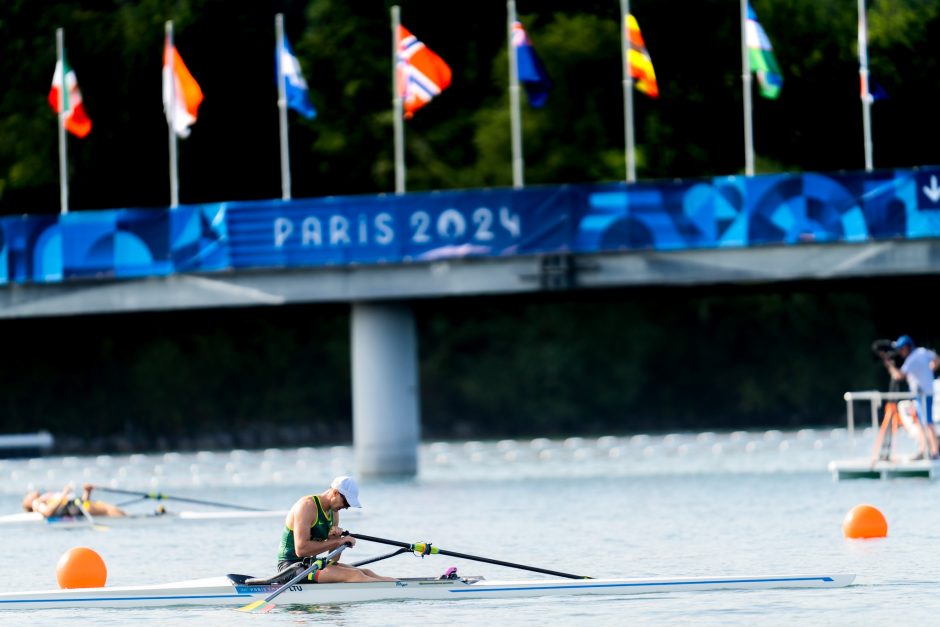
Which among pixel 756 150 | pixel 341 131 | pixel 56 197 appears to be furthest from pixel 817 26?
pixel 56 197

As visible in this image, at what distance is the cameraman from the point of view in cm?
3641

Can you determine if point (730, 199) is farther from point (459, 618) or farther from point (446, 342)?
point (446, 342)

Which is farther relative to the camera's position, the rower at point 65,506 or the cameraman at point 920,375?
the cameraman at point 920,375

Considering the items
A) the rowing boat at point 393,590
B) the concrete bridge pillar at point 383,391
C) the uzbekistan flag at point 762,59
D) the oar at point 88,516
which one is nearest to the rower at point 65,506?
the oar at point 88,516

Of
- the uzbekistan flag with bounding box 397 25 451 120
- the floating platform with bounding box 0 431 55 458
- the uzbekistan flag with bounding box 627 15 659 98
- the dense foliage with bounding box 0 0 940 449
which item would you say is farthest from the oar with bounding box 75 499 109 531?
the floating platform with bounding box 0 431 55 458

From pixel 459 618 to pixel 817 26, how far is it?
45.0 m

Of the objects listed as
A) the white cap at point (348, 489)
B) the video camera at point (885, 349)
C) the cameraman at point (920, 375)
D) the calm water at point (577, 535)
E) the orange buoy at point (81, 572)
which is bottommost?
the calm water at point (577, 535)

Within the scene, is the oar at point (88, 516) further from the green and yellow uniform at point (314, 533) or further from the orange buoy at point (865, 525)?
the orange buoy at point (865, 525)

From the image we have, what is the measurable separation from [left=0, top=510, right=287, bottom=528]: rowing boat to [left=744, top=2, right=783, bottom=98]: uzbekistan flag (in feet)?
45.1

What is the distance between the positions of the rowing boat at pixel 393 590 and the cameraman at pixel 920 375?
14502mm

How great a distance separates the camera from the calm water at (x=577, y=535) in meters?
21.4

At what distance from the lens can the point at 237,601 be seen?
22.4 m

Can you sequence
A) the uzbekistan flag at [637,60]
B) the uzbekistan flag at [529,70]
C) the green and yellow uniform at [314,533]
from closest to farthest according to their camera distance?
the green and yellow uniform at [314,533], the uzbekistan flag at [529,70], the uzbekistan flag at [637,60]

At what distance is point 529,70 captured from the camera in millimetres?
42594
